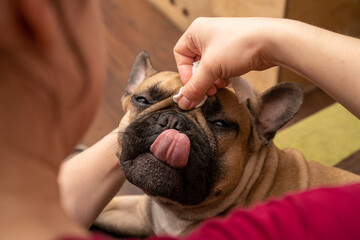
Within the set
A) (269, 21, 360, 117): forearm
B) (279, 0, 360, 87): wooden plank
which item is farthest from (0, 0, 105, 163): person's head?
(279, 0, 360, 87): wooden plank

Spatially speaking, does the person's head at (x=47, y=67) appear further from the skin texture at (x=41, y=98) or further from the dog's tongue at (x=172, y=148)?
the dog's tongue at (x=172, y=148)

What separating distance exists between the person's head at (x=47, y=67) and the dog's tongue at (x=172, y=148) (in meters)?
0.45

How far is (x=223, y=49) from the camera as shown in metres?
0.84

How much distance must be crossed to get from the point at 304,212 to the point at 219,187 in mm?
499

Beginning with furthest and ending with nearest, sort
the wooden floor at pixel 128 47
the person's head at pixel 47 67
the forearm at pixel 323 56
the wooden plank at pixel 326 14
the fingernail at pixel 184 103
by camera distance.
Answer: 1. the wooden floor at pixel 128 47
2. the wooden plank at pixel 326 14
3. the fingernail at pixel 184 103
4. the forearm at pixel 323 56
5. the person's head at pixel 47 67

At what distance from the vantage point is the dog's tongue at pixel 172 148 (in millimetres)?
830

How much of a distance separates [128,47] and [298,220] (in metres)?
2.00

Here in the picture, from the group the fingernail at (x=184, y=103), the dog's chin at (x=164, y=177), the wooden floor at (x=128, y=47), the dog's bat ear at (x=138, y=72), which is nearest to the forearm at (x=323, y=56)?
the fingernail at (x=184, y=103)

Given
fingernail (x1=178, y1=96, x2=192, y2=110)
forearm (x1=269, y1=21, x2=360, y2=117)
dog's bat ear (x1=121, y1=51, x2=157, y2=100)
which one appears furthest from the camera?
dog's bat ear (x1=121, y1=51, x2=157, y2=100)

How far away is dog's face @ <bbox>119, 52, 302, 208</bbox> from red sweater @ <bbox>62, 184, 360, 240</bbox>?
1.23 ft

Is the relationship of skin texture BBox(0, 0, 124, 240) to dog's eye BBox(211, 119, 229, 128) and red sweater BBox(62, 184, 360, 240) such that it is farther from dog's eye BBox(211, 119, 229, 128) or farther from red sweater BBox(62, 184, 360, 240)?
dog's eye BBox(211, 119, 229, 128)

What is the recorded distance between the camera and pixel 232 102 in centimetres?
100

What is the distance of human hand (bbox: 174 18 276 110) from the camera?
0.85m

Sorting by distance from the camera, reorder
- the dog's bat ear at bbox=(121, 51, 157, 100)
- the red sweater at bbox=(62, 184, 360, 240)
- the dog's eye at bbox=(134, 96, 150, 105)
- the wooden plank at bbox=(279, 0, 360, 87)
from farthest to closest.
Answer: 1. the wooden plank at bbox=(279, 0, 360, 87)
2. the dog's bat ear at bbox=(121, 51, 157, 100)
3. the dog's eye at bbox=(134, 96, 150, 105)
4. the red sweater at bbox=(62, 184, 360, 240)
